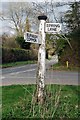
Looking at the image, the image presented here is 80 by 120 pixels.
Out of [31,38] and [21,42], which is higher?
[21,42]

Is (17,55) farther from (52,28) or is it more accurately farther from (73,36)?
(52,28)

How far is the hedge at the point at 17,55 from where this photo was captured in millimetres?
27500

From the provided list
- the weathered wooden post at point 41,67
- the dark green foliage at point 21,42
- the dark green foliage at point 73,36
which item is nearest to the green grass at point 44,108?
the weathered wooden post at point 41,67

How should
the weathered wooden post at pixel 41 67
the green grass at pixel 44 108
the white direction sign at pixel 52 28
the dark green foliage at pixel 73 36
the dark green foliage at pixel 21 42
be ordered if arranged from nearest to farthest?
the green grass at pixel 44 108 < the weathered wooden post at pixel 41 67 < the white direction sign at pixel 52 28 < the dark green foliage at pixel 73 36 < the dark green foliage at pixel 21 42

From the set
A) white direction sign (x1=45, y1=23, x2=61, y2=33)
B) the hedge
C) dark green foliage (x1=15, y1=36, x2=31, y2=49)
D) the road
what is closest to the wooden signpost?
white direction sign (x1=45, y1=23, x2=61, y2=33)

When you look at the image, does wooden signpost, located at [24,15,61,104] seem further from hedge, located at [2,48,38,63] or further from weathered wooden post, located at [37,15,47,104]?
hedge, located at [2,48,38,63]

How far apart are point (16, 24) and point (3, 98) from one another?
2037cm

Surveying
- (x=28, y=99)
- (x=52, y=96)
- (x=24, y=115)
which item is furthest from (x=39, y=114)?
(x=28, y=99)

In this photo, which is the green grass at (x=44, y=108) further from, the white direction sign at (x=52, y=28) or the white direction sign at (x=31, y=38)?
the white direction sign at (x=52, y=28)

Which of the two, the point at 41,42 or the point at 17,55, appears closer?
the point at 41,42

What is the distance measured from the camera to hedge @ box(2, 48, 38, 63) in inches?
1083

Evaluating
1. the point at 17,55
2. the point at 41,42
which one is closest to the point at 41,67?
the point at 41,42

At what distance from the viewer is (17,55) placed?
3219 centimetres

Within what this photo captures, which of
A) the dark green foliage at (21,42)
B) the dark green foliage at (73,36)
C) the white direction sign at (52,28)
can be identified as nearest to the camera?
the white direction sign at (52,28)
